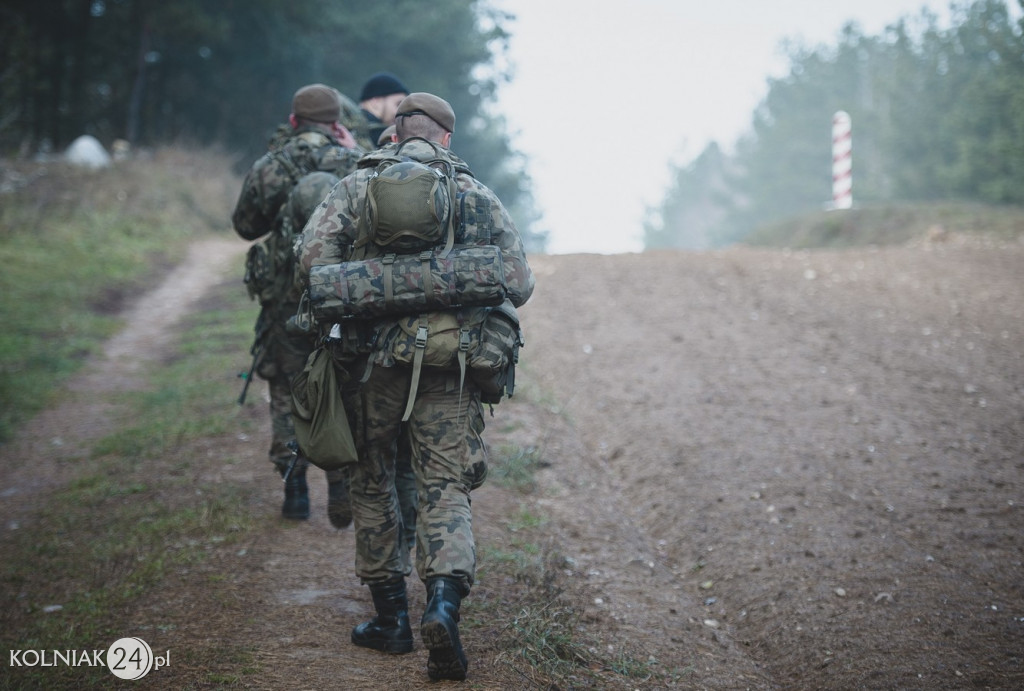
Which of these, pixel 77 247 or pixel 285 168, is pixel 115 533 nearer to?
pixel 285 168

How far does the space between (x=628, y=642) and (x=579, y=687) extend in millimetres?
598

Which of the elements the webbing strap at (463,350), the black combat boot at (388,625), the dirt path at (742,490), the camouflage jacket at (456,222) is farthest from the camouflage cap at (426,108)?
Result: the dirt path at (742,490)

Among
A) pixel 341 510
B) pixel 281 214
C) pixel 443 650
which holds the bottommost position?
pixel 443 650

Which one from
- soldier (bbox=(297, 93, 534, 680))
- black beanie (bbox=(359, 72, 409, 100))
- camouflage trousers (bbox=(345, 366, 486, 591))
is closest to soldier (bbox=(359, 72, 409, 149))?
black beanie (bbox=(359, 72, 409, 100))

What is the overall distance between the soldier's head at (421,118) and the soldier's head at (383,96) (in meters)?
2.43

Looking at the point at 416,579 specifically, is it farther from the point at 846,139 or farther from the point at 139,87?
the point at 139,87

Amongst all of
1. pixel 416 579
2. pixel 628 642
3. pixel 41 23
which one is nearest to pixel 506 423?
pixel 416 579

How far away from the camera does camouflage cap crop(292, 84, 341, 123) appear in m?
4.62

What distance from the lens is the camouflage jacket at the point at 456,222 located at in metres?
3.24

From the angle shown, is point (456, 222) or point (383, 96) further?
point (383, 96)

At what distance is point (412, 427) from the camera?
10.7ft

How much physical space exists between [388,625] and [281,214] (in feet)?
7.52

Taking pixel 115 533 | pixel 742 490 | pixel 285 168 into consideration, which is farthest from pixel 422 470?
pixel 742 490

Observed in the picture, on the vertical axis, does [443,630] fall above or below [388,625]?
A: above
